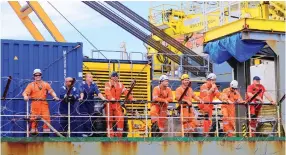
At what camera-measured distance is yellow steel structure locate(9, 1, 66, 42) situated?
61.8ft

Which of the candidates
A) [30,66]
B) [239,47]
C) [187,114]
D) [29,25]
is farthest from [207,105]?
[29,25]

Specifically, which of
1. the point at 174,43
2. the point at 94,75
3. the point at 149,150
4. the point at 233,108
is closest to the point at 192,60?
the point at 174,43

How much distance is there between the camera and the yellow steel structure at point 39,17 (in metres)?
18.8

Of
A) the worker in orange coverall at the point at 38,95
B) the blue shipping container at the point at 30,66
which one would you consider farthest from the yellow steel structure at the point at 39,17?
the worker in orange coverall at the point at 38,95

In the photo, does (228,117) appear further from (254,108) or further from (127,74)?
(127,74)

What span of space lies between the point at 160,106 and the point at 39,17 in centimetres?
892

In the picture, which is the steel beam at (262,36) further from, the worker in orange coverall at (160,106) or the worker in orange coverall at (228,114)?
the worker in orange coverall at (160,106)

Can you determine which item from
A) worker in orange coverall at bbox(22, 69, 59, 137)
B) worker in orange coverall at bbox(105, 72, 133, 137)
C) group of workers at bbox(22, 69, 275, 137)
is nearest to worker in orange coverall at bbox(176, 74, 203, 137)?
group of workers at bbox(22, 69, 275, 137)

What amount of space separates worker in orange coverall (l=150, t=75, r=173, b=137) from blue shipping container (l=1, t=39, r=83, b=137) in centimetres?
191

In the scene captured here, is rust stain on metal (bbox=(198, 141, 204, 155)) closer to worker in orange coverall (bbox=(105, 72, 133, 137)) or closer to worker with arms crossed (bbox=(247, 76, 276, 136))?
worker in orange coverall (bbox=(105, 72, 133, 137))

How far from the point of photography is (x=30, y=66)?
12.2m

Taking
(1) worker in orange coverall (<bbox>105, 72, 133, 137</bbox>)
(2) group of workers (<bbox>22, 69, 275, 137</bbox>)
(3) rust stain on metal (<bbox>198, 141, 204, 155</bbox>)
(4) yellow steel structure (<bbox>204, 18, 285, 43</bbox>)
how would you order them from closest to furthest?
(2) group of workers (<bbox>22, 69, 275, 137</bbox>), (3) rust stain on metal (<bbox>198, 141, 204, 155</bbox>), (1) worker in orange coverall (<bbox>105, 72, 133, 137</bbox>), (4) yellow steel structure (<bbox>204, 18, 285, 43</bbox>)

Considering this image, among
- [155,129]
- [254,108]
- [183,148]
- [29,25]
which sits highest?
[29,25]

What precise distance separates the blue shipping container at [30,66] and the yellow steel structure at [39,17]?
20.7ft
